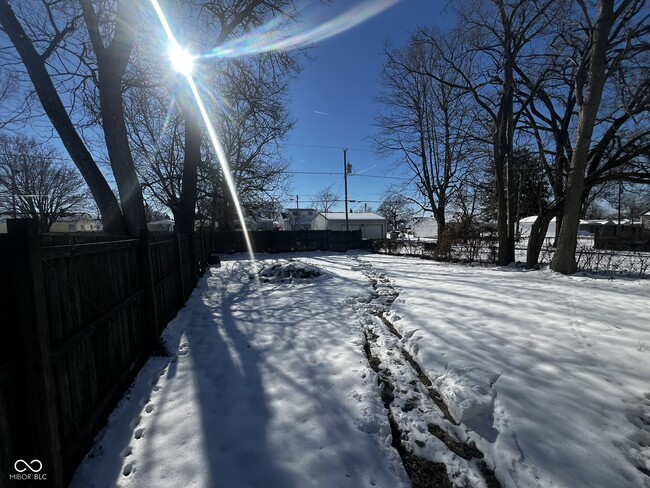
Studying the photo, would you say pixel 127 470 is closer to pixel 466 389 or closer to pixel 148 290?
pixel 148 290

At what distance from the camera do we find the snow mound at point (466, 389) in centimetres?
261

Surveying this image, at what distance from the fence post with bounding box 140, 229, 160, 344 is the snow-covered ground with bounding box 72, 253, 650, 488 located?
39 centimetres

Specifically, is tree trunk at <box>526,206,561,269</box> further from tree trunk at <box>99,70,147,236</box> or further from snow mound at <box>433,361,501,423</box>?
tree trunk at <box>99,70,147,236</box>

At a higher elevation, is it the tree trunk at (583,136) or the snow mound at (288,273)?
the tree trunk at (583,136)

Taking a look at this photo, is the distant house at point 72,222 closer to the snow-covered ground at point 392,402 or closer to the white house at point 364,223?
the white house at point 364,223

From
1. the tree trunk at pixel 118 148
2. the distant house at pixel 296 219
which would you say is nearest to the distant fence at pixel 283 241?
the tree trunk at pixel 118 148

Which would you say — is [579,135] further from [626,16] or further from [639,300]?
[639,300]

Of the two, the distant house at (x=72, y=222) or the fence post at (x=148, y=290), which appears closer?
the fence post at (x=148, y=290)

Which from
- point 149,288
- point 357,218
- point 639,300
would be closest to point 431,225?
point 357,218

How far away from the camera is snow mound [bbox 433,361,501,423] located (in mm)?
2613

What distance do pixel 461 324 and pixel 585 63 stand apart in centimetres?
979

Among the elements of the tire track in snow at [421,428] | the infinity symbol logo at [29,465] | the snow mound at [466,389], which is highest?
the infinity symbol logo at [29,465]

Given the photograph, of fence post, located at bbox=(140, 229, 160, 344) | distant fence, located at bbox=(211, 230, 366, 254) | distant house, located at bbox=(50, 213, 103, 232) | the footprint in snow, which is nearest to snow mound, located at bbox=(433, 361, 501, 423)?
the footprint in snow

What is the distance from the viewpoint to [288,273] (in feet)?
32.8
